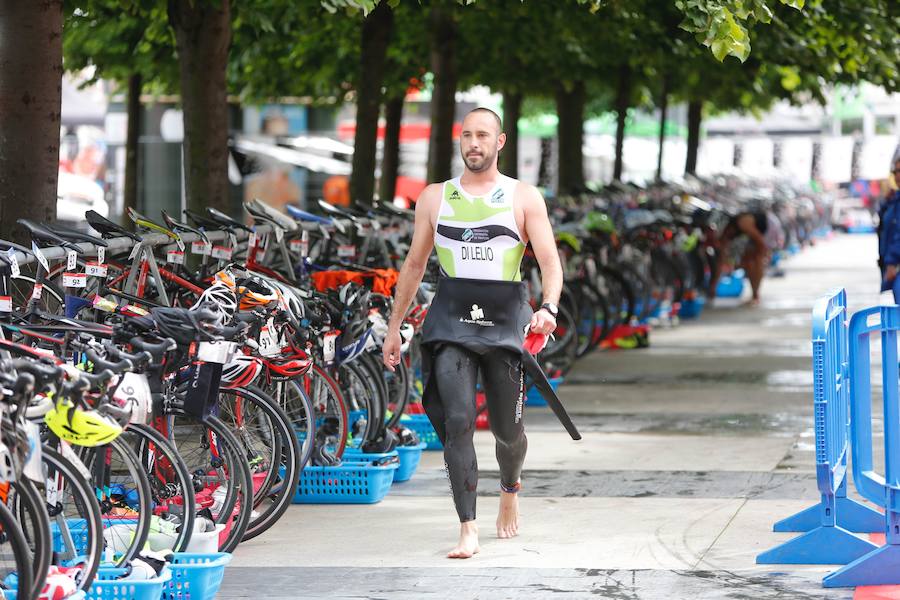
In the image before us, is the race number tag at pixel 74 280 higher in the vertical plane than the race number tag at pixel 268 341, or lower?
higher

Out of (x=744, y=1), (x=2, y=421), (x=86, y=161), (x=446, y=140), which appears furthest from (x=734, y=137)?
(x=2, y=421)

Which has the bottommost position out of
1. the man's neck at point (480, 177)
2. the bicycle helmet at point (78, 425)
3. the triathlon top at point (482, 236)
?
the bicycle helmet at point (78, 425)

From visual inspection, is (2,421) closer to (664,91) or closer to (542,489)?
(542,489)

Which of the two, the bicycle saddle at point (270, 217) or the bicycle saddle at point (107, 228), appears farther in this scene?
the bicycle saddle at point (270, 217)

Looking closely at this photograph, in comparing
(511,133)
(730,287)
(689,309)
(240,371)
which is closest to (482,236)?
(240,371)

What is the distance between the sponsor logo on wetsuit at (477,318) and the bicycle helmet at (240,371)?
88 centimetres

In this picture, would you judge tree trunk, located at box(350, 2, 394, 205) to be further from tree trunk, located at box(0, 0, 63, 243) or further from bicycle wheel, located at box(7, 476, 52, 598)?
bicycle wheel, located at box(7, 476, 52, 598)

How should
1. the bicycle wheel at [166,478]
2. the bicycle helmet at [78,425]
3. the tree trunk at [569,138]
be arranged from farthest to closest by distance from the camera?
the tree trunk at [569,138]
the bicycle wheel at [166,478]
the bicycle helmet at [78,425]

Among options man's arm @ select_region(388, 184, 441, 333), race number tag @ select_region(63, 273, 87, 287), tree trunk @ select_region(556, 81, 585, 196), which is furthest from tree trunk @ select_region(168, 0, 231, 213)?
tree trunk @ select_region(556, 81, 585, 196)

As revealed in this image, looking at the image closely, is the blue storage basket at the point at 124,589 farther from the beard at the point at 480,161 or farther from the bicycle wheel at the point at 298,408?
the beard at the point at 480,161

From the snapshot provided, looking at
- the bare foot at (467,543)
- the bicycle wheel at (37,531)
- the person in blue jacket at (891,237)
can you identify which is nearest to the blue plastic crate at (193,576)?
the bicycle wheel at (37,531)

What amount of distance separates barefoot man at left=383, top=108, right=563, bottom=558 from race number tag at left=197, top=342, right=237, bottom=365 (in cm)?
107

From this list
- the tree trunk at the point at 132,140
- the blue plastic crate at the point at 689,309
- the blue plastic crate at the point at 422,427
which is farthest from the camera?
the blue plastic crate at the point at 689,309

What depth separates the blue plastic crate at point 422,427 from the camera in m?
10.0
